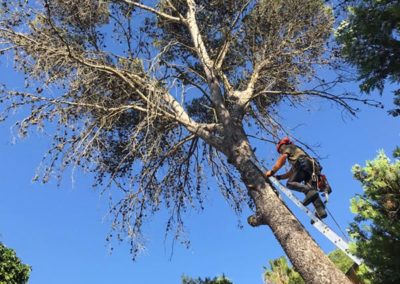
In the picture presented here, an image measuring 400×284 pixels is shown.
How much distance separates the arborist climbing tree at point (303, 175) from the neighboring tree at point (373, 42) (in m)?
1.55

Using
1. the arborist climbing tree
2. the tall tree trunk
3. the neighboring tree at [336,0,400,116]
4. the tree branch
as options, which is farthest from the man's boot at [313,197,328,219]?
the tree branch

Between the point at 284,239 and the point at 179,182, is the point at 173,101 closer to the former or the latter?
the point at 179,182

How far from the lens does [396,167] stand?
6246mm

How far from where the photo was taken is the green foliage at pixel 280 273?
32.2ft

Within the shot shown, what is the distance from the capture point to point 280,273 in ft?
32.6

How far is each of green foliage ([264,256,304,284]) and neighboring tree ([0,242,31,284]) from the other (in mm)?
5071

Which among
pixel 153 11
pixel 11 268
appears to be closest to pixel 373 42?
pixel 153 11

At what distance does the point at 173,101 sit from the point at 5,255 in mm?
3498

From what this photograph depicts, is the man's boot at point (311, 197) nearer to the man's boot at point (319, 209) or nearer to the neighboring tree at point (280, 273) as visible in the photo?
the man's boot at point (319, 209)

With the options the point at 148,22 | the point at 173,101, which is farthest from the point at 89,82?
the point at 148,22

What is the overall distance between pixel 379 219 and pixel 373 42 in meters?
2.51

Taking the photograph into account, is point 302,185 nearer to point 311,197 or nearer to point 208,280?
point 311,197

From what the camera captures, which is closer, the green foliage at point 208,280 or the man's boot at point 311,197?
the man's boot at point 311,197

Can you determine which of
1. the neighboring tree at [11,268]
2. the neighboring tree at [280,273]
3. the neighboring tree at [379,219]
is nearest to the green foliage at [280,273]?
the neighboring tree at [280,273]
